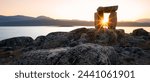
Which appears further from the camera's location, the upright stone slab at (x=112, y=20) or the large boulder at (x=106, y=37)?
the upright stone slab at (x=112, y=20)

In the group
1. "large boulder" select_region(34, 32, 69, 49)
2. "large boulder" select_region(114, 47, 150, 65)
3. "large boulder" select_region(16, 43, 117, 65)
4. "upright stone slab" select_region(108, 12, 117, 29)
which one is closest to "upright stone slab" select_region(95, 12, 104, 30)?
"upright stone slab" select_region(108, 12, 117, 29)

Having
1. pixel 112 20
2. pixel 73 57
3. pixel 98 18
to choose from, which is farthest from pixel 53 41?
pixel 73 57

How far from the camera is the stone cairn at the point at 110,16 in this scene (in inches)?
1148

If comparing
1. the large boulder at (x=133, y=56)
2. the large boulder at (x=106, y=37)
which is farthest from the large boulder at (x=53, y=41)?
the large boulder at (x=133, y=56)

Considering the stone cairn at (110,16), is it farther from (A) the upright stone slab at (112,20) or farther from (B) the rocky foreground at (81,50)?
(B) the rocky foreground at (81,50)

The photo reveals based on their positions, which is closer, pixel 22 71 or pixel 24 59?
pixel 22 71

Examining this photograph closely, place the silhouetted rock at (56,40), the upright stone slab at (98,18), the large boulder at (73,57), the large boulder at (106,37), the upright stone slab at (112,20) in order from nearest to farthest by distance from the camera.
A: the large boulder at (73,57) < the silhouetted rock at (56,40) < the large boulder at (106,37) < the upright stone slab at (112,20) < the upright stone slab at (98,18)

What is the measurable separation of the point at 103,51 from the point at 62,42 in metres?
9.69

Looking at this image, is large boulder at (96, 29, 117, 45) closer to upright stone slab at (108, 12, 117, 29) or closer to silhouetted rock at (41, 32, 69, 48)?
silhouetted rock at (41, 32, 69, 48)

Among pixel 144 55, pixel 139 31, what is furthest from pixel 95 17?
pixel 144 55

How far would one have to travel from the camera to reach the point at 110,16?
29.4m

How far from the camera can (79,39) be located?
23266 millimetres

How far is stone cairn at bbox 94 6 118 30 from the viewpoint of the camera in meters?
29.2

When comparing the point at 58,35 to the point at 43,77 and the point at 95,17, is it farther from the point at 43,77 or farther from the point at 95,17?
the point at 43,77
